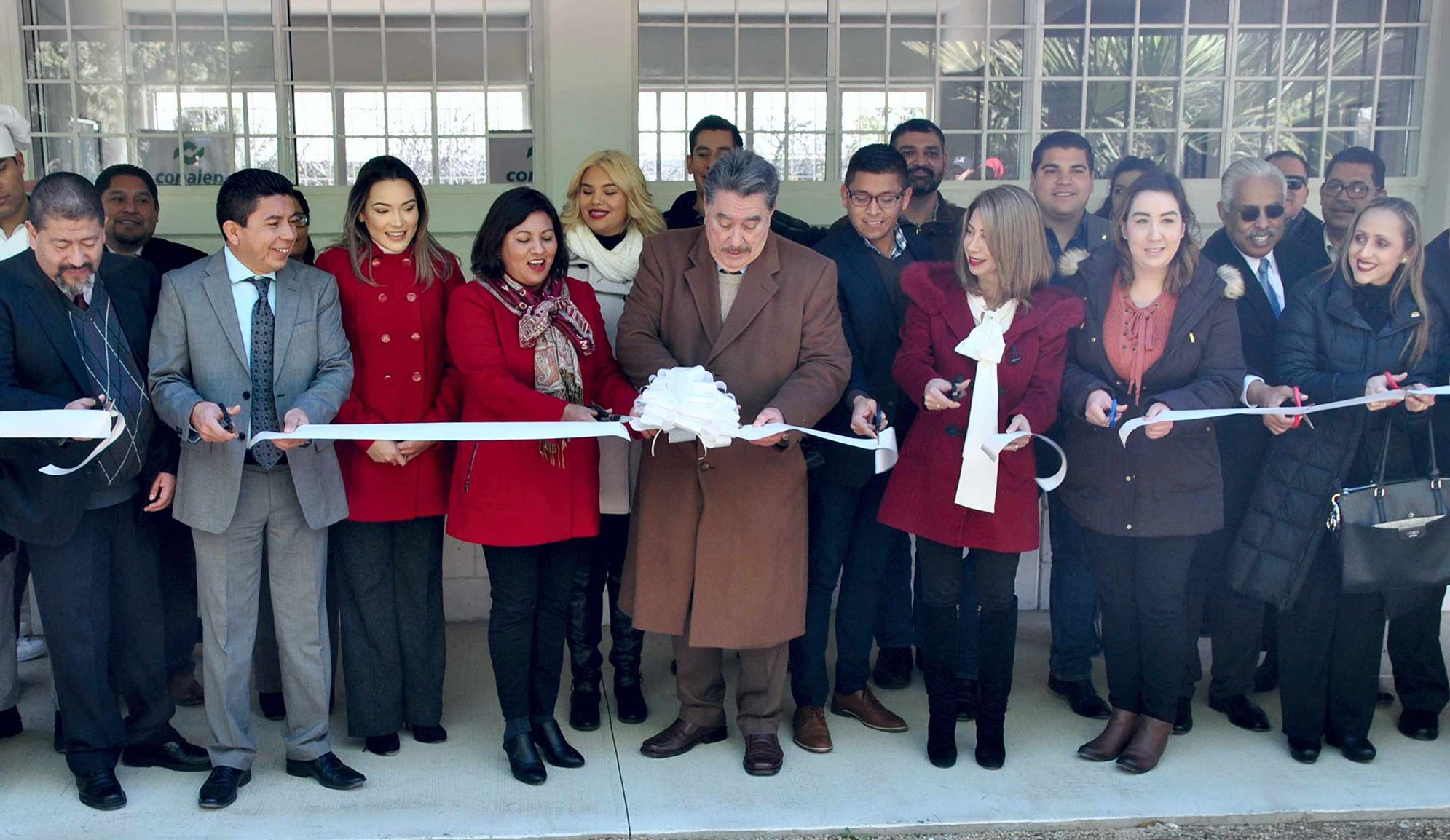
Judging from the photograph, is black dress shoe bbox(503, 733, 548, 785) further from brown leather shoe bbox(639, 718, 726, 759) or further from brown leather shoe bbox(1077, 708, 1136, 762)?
brown leather shoe bbox(1077, 708, 1136, 762)

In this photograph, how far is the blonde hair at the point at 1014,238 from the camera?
4.36 meters

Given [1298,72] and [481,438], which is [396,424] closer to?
[481,438]

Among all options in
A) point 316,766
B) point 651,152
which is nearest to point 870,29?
point 651,152

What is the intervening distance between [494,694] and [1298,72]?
242 inches

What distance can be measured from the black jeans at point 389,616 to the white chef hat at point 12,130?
252cm

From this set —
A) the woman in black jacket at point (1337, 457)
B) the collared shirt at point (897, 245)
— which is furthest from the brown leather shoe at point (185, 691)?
the woman in black jacket at point (1337, 457)

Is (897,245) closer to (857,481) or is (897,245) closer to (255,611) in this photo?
(857,481)

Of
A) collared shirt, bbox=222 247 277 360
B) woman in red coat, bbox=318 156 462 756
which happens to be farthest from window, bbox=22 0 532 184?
collared shirt, bbox=222 247 277 360

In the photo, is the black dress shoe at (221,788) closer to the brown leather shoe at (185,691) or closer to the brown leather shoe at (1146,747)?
the brown leather shoe at (185,691)

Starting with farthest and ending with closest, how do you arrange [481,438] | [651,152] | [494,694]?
1. [651,152]
2. [494,694]
3. [481,438]

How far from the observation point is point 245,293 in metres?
4.18

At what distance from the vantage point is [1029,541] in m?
4.42

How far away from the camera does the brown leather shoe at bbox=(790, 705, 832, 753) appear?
187 inches

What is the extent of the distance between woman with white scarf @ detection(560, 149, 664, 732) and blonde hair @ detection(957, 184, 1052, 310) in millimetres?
Answer: 1350
